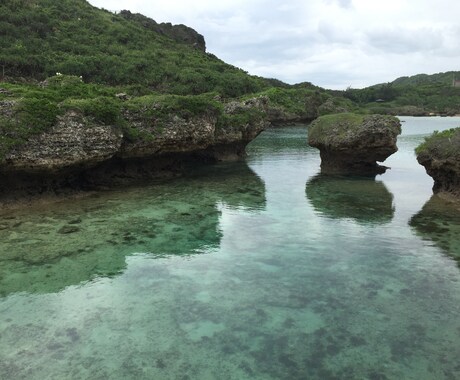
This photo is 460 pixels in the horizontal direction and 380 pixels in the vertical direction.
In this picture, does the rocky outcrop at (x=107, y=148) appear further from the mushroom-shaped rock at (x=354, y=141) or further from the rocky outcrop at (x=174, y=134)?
the mushroom-shaped rock at (x=354, y=141)

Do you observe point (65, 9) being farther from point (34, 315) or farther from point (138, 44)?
point (34, 315)

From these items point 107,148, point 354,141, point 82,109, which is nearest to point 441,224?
point 354,141

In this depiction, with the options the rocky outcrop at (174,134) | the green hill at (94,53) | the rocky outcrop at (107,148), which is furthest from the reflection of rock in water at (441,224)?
the green hill at (94,53)

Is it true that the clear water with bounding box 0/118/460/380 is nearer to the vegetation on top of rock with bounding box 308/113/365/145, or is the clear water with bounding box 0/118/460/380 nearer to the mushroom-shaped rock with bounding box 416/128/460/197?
the mushroom-shaped rock with bounding box 416/128/460/197

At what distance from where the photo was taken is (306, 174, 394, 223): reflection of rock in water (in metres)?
17.5

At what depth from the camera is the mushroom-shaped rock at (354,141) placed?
2491 centimetres

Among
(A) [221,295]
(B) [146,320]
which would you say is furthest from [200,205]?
(B) [146,320]

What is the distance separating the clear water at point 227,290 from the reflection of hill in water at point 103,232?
69mm

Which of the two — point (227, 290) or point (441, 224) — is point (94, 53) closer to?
point (441, 224)

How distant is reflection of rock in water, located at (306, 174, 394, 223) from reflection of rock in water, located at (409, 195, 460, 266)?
4.24ft

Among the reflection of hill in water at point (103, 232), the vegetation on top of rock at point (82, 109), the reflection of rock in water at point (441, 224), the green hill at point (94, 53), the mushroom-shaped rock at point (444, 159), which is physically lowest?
the reflection of rock in water at point (441, 224)

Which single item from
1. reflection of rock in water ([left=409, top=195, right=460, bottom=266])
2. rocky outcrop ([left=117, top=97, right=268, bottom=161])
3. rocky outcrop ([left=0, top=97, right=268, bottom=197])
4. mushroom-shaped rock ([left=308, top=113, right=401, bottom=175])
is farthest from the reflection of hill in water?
mushroom-shaped rock ([left=308, top=113, right=401, bottom=175])

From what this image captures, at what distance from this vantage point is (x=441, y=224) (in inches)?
630

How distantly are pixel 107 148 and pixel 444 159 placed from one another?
628 inches
